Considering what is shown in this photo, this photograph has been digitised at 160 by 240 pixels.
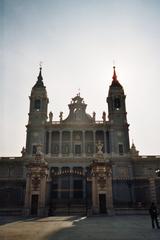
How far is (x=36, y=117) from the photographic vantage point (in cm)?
4838

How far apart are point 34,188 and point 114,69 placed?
39897 mm

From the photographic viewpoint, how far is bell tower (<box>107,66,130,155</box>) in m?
46.0

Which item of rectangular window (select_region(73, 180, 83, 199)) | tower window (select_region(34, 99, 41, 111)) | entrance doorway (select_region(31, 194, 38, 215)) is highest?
tower window (select_region(34, 99, 41, 111))

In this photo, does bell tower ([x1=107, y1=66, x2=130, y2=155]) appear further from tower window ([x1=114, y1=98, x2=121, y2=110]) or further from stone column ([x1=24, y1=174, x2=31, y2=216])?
stone column ([x1=24, y1=174, x2=31, y2=216])

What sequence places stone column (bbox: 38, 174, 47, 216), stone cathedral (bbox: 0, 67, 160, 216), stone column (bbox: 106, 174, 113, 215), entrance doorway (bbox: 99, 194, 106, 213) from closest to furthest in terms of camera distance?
stone column (bbox: 106, 174, 113, 215), stone column (bbox: 38, 174, 47, 216), entrance doorway (bbox: 99, 194, 106, 213), stone cathedral (bbox: 0, 67, 160, 216)

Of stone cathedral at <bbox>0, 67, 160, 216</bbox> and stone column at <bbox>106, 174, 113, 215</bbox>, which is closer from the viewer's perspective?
stone column at <bbox>106, 174, 113, 215</bbox>

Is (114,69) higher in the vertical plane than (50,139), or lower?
higher

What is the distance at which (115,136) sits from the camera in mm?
46688

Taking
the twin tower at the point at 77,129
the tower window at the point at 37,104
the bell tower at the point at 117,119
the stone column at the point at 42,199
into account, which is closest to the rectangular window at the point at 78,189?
the twin tower at the point at 77,129

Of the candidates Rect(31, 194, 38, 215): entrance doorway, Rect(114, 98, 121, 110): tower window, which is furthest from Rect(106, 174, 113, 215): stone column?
Rect(114, 98, 121, 110): tower window

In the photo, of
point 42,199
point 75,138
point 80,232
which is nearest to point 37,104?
point 75,138

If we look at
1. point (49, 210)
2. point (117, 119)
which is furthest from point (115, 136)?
point (49, 210)

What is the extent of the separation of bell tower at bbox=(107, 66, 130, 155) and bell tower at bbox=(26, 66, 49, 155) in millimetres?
13812

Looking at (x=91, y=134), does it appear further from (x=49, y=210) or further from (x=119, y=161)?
(x=49, y=210)
